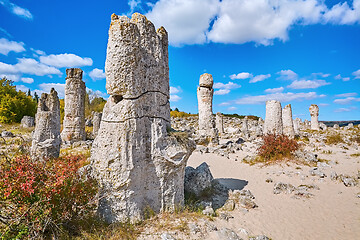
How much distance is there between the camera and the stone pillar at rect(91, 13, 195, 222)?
12.3 ft

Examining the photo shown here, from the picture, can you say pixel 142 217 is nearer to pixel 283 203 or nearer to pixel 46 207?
pixel 46 207

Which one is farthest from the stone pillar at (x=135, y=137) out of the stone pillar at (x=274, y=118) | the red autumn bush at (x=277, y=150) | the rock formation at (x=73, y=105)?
the rock formation at (x=73, y=105)

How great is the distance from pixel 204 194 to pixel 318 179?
4712mm

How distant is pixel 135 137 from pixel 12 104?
27.8 meters

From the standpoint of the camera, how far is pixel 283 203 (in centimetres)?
568

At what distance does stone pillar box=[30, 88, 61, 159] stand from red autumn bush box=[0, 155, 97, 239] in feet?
15.9

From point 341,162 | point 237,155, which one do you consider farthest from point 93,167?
point 341,162

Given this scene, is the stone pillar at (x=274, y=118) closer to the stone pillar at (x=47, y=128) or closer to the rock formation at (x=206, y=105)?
the rock formation at (x=206, y=105)

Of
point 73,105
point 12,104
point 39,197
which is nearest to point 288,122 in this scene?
point 73,105

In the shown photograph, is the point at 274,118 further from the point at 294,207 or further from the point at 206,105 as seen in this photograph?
the point at 294,207

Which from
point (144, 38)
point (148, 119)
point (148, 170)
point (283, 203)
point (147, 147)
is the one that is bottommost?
point (283, 203)

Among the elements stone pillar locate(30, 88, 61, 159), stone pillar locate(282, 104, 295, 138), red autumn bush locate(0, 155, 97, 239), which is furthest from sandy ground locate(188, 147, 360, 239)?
stone pillar locate(30, 88, 61, 159)

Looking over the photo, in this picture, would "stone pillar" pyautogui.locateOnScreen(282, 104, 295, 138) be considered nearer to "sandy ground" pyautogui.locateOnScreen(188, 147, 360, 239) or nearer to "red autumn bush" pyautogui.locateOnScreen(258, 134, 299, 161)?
"red autumn bush" pyautogui.locateOnScreen(258, 134, 299, 161)

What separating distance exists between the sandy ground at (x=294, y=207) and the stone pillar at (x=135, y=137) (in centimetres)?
141
